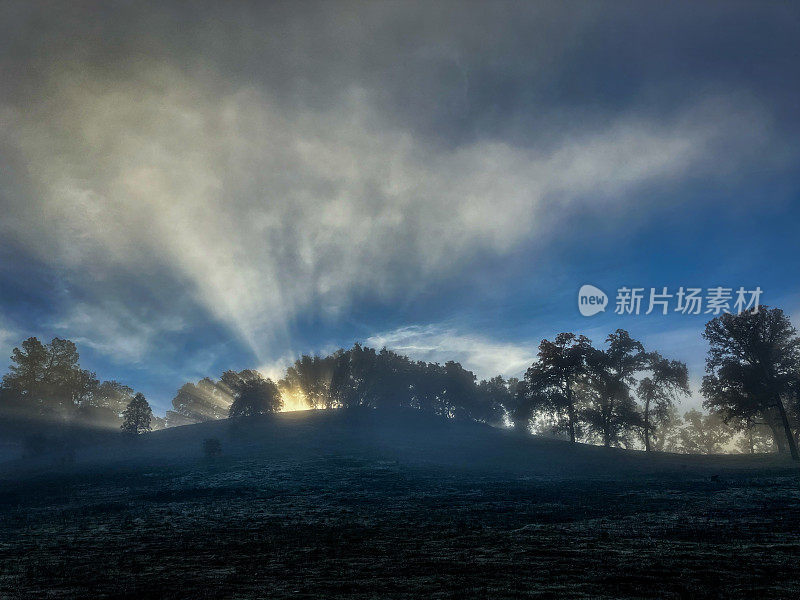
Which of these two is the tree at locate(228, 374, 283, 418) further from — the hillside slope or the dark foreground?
the dark foreground

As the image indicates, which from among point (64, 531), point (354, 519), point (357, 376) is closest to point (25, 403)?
point (357, 376)

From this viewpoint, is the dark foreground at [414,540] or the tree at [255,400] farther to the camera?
the tree at [255,400]

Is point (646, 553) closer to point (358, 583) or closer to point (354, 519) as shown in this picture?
point (358, 583)

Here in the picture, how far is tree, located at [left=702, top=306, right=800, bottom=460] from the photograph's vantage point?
3888 centimetres

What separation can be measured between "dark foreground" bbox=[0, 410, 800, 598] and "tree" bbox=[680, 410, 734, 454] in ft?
225

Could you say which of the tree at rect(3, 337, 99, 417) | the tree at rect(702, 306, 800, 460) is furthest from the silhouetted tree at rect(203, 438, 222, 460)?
the tree at rect(702, 306, 800, 460)

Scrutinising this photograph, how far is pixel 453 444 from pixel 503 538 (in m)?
57.3

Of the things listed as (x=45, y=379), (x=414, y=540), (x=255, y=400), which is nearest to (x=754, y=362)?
(x=414, y=540)

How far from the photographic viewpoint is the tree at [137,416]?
231 ft

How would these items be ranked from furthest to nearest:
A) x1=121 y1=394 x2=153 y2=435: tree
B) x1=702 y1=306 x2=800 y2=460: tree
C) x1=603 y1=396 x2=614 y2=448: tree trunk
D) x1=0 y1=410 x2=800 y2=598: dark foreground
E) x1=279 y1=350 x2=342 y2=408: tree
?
1. x1=279 y1=350 x2=342 y2=408: tree
2. x1=121 y1=394 x2=153 y2=435: tree
3. x1=603 y1=396 x2=614 y2=448: tree trunk
4. x1=702 y1=306 x2=800 y2=460: tree
5. x1=0 y1=410 x2=800 y2=598: dark foreground

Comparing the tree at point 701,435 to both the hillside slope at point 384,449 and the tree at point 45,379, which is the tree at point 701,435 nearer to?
the hillside slope at point 384,449

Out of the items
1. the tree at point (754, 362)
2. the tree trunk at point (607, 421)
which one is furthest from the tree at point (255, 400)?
the tree at point (754, 362)

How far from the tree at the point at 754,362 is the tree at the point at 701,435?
53.0 metres

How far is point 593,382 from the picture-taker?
5397cm
